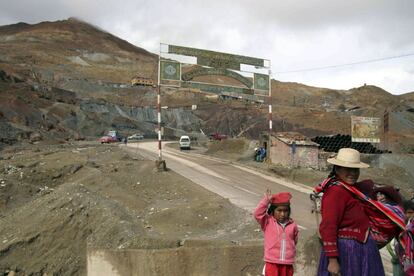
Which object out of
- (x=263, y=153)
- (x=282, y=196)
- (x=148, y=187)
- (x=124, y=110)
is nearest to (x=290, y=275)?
(x=282, y=196)

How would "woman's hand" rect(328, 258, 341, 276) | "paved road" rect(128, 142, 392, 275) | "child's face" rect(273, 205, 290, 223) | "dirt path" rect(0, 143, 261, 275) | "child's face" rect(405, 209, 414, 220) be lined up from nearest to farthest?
"woman's hand" rect(328, 258, 341, 276)
"child's face" rect(405, 209, 414, 220)
"child's face" rect(273, 205, 290, 223)
"dirt path" rect(0, 143, 261, 275)
"paved road" rect(128, 142, 392, 275)

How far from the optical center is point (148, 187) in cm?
1508

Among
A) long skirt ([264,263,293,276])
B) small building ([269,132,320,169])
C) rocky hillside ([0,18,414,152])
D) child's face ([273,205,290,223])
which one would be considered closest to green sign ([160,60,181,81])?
small building ([269,132,320,169])

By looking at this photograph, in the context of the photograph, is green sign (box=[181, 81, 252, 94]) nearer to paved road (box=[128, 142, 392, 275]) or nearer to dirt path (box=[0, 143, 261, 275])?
paved road (box=[128, 142, 392, 275])

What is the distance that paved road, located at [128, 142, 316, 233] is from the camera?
501 inches

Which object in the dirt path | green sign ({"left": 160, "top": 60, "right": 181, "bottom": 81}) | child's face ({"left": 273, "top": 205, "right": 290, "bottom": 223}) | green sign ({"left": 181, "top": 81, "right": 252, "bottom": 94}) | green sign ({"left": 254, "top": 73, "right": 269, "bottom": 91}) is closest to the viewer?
child's face ({"left": 273, "top": 205, "right": 290, "bottom": 223})

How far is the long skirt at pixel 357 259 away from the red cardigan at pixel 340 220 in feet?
0.15

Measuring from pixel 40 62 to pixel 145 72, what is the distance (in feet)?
98.1

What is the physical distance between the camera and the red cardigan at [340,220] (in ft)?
11.3

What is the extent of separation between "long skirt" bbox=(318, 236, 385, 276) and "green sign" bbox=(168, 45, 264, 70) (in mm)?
17285

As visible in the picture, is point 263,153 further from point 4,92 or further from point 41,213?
point 4,92

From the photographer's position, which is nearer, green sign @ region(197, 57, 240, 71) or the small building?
green sign @ region(197, 57, 240, 71)

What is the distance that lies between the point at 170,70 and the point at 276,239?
53.6 ft

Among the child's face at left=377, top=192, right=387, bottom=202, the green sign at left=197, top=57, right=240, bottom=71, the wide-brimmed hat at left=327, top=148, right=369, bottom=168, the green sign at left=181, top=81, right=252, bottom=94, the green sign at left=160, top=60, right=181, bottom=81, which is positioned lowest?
the child's face at left=377, top=192, right=387, bottom=202
